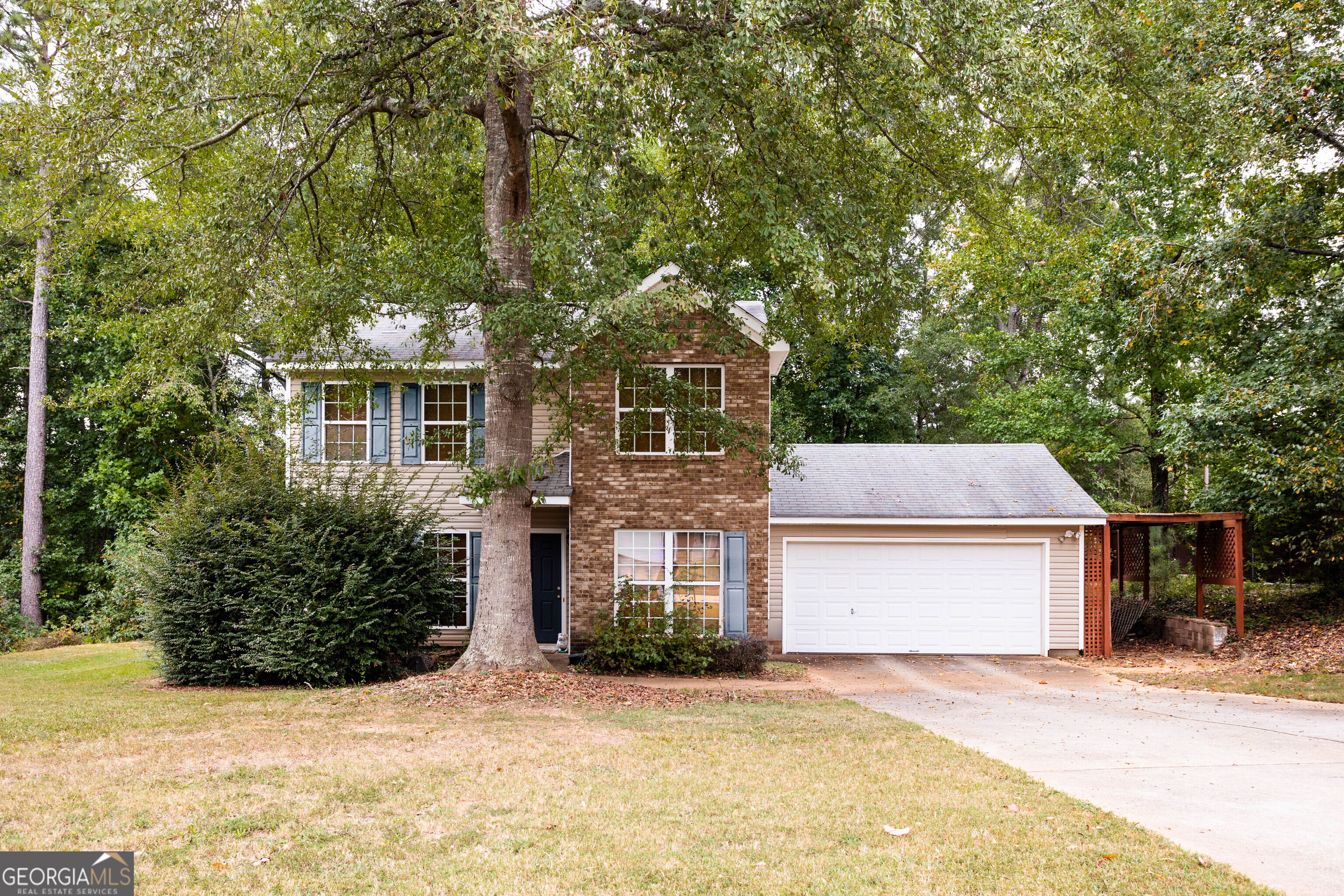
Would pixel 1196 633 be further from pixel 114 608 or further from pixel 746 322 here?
pixel 114 608

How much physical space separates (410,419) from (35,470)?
43.2 feet

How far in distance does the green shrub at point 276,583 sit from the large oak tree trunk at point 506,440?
Answer: 1655 millimetres

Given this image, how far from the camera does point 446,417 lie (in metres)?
16.3

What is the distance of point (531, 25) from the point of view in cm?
895

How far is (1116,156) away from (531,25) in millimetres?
18175

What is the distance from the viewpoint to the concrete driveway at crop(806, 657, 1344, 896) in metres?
5.40

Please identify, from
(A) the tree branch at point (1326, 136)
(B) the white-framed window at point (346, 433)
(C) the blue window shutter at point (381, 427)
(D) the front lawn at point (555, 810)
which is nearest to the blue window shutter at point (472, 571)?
(C) the blue window shutter at point (381, 427)

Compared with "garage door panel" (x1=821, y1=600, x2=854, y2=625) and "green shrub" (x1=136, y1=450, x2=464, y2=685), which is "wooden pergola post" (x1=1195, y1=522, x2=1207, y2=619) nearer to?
"garage door panel" (x1=821, y1=600, x2=854, y2=625)

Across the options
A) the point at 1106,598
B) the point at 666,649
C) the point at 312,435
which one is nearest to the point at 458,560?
the point at 312,435

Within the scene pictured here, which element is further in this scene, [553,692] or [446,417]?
[446,417]

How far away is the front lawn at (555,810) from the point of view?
15.5 feet

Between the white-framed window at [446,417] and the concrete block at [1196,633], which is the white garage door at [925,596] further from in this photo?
the white-framed window at [446,417]

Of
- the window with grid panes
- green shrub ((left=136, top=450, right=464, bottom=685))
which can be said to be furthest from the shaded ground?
the window with grid panes

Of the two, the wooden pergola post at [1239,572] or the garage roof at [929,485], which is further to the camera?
the garage roof at [929,485]
